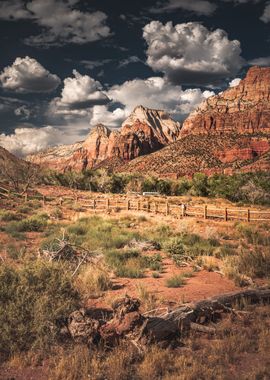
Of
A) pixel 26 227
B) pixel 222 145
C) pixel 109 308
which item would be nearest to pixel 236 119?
pixel 222 145

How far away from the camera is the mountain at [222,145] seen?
11975cm

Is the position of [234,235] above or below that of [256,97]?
below

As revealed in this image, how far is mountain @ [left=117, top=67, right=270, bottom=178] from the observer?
11975cm

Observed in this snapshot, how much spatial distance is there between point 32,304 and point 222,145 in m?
139

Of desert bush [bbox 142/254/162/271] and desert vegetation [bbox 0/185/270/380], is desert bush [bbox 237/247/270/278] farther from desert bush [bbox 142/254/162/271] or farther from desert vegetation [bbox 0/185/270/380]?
desert bush [bbox 142/254/162/271]

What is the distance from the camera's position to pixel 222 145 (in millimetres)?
139625

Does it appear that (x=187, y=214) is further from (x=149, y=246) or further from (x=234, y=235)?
(x=149, y=246)

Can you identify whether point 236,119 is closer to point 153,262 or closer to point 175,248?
point 175,248

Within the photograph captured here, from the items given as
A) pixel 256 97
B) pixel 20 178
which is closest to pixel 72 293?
pixel 20 178

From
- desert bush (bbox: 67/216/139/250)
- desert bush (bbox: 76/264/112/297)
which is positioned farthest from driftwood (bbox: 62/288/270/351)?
desert bush (bbox: 67/216/139/250)

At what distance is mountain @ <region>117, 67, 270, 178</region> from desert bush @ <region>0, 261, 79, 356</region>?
97.1 metres

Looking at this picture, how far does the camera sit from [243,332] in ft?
22.7

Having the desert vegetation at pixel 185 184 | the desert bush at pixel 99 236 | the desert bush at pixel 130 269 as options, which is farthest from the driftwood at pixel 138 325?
the desert vegetation at pixel 185 184

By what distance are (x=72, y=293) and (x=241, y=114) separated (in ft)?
570
